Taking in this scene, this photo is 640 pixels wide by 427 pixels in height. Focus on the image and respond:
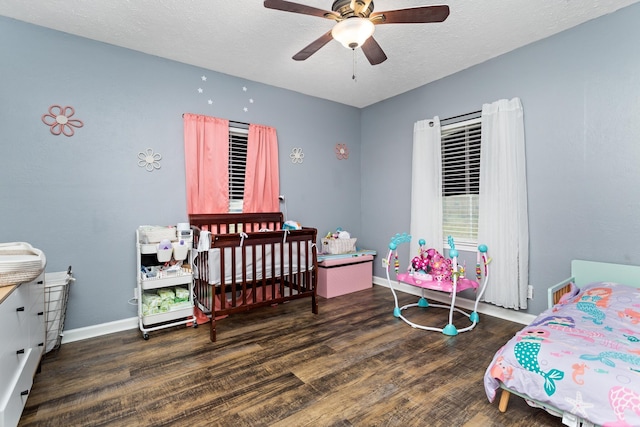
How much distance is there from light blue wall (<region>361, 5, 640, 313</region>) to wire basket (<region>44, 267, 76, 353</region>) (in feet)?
13.1

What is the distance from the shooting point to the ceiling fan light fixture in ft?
5.95

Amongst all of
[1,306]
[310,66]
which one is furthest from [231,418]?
[310,66]

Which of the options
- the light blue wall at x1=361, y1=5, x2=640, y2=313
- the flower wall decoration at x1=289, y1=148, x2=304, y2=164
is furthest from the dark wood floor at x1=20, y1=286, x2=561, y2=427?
the flower wall decoration at x1=289, y1=148, x2=304, y2=164

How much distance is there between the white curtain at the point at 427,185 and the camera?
11.5ft

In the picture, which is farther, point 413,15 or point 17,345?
point 413,15

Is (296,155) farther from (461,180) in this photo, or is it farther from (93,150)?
(93,150)

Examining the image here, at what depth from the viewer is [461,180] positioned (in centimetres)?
338

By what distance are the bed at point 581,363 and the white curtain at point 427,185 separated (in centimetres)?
158

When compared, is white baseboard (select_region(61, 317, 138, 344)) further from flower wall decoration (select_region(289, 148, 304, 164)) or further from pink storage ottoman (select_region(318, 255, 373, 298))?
flower wall decoration (select_region(289, 148, 304, 164))

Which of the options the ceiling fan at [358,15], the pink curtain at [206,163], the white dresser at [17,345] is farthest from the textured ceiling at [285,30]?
the white dresser at [17,345]

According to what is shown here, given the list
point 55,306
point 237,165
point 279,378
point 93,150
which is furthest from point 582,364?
point 93,150

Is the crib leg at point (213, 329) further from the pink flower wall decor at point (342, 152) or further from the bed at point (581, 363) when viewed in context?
the pink flower wall decor at point (342, 152)

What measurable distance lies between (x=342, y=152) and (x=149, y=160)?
2478 mm

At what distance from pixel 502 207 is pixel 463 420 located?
2.02 meters
